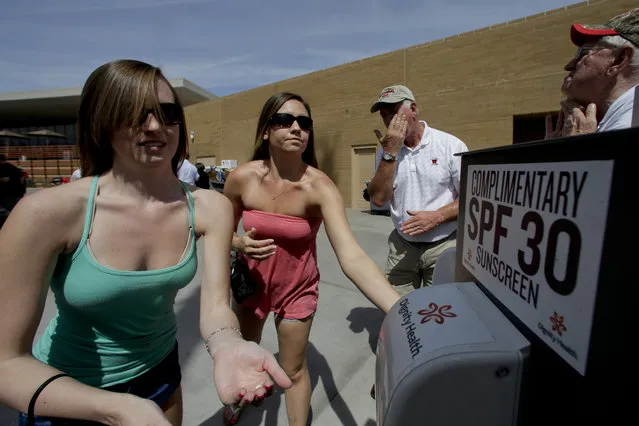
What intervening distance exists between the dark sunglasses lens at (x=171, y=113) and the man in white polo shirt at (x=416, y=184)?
4.97ft

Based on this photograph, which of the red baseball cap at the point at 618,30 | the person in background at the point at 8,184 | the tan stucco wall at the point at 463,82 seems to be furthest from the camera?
the tan stucco wall at the point at 463,82

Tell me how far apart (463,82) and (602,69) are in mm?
9886

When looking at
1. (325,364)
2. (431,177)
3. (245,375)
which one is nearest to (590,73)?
(431,177)

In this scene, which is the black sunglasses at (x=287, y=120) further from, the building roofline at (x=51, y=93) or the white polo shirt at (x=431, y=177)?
the building roofline at (x=51, y=93)

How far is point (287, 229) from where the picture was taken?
6.79ft

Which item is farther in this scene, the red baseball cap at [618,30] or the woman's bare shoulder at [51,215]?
the red baseball cap at [618,30]

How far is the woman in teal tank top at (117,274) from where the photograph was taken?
99 centimetres

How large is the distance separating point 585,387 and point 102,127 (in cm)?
146

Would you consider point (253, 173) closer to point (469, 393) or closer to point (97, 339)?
point (97, 339)

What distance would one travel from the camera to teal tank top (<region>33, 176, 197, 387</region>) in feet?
3.92

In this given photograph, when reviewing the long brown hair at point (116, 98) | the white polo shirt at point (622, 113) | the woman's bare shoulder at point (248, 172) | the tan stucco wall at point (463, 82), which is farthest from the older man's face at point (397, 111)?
the tan stucco wall at point (463, 82)

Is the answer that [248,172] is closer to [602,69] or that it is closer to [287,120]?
[287,120]

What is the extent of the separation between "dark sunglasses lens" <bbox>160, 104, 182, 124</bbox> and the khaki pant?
1918 mm

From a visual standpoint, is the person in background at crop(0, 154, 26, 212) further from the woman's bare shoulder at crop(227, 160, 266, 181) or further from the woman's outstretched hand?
the woman's outstretched hand
